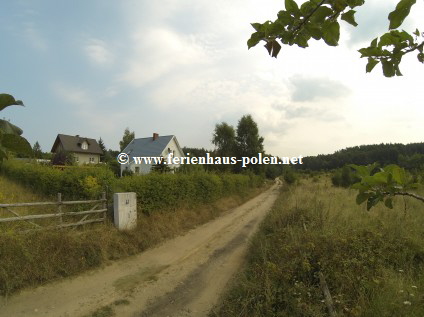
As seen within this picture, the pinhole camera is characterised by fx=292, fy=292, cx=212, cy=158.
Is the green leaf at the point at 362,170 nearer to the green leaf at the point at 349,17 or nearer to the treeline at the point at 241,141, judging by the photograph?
the green leaf at the point at 349,17

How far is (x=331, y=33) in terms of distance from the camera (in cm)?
134

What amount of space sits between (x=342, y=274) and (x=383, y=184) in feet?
15.4

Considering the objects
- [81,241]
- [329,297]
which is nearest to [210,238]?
[81,241]

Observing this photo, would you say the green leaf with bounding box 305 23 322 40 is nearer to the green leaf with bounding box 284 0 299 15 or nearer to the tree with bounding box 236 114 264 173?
the green leaf with bounding box 284 0 299 15

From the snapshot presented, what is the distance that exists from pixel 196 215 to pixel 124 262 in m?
7.11

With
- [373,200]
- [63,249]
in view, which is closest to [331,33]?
[373,200]

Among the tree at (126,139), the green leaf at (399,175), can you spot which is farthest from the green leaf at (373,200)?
the tree at (126,139)

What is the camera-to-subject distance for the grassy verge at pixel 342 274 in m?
4.45

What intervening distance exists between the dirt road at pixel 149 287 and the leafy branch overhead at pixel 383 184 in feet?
18.6

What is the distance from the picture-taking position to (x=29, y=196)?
45.6ft

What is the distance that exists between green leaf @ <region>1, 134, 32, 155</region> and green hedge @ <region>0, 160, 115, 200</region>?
10900 millimetres

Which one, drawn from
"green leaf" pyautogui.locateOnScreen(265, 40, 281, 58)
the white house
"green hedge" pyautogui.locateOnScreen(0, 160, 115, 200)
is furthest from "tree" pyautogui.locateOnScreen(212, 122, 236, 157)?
"green leaf" pyautogui.locateOnScreen(265, 40, 281, 58)

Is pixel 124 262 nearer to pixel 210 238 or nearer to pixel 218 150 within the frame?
pixel 210 238

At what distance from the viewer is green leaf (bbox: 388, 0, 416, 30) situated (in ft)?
3.72
